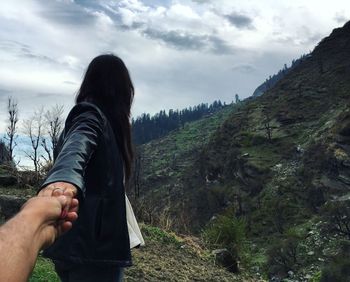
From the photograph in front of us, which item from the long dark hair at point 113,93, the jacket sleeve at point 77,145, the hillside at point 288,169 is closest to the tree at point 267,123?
the hillside at point 288,169

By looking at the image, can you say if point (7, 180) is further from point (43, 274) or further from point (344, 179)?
point (344, 179)

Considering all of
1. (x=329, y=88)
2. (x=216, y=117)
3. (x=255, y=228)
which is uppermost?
(x=216, y=117)

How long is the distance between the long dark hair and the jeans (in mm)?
411

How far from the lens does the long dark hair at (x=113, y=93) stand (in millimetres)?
2016

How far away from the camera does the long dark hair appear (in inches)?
79.4

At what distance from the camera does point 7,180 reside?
926 centimetres

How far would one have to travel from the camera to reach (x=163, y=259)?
6473 millimetres

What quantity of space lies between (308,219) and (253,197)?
35.3 feet

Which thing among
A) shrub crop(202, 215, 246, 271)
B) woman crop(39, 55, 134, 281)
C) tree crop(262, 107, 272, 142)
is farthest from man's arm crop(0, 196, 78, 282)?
tree crop(262, 107, 272, 142)

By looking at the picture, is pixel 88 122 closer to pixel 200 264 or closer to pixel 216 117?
pixel 200 264

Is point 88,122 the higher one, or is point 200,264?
point 88,122

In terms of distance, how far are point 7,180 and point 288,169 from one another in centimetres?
5372

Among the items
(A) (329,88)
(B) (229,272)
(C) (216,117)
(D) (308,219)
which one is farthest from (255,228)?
(C) (216,117)

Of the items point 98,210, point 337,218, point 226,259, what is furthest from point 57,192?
point 337,218
